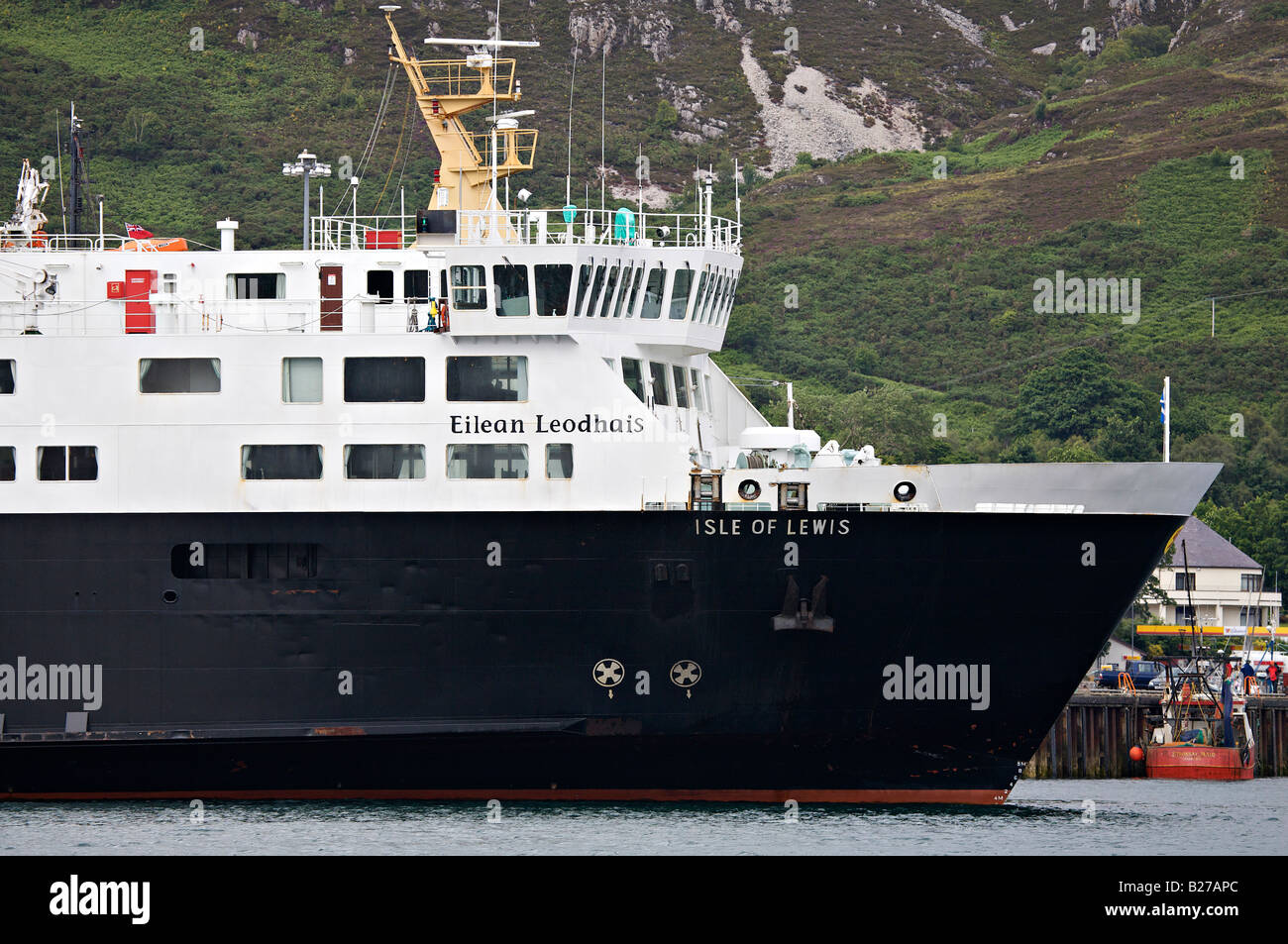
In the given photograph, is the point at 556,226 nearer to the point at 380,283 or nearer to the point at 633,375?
the point at 633,375

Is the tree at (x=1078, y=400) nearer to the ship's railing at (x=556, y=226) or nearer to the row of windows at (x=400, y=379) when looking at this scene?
the ship's railing at (x=556, y=226)

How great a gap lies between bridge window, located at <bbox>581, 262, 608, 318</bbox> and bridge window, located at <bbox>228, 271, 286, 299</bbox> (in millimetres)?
5182

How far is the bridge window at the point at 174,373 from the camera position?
3128 centimetres

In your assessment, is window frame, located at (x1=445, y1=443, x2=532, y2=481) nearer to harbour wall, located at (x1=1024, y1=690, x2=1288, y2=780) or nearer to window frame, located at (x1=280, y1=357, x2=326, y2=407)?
window frame, located at (x1=280, y1=357, x2=326, y2=407)

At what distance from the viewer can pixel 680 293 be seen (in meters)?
32.6

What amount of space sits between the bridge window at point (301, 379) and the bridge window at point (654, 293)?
5.48m

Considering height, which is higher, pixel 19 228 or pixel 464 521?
pixel 19 228

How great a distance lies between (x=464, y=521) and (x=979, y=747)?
29.3ft

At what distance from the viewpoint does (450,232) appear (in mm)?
32156

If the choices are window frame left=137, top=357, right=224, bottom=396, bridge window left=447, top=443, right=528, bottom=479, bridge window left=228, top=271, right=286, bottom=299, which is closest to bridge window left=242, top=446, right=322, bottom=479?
window frame left=137, top=357, right=224, bottom=396

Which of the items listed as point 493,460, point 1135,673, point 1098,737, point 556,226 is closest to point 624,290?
point 556,226

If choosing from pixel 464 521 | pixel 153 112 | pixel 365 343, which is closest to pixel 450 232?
pixel 365 343

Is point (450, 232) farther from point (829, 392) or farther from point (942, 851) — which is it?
point (829, 392)

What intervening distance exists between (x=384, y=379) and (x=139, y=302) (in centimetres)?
460
